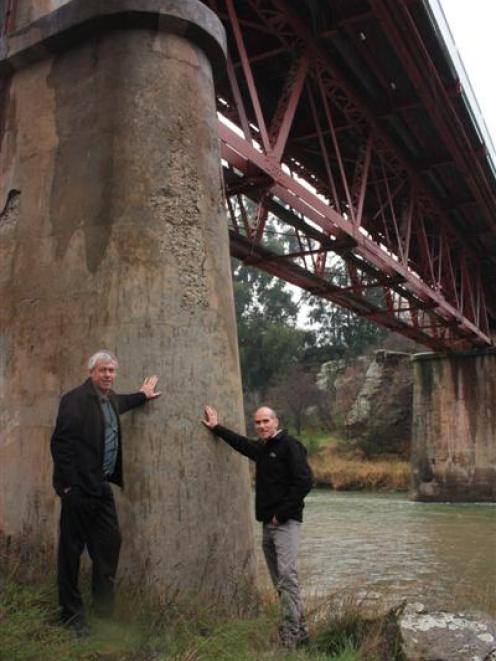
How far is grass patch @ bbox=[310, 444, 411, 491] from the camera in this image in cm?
3344

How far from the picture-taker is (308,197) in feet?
36.4

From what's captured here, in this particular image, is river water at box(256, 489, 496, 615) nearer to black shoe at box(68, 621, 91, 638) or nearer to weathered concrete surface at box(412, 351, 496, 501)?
weathered concrete surface at box(412, 351, 496, 501)

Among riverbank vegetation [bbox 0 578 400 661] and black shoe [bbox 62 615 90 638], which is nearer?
riverbank vegetation [bbox 0 578 400 661]

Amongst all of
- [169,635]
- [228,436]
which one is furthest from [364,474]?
[169,635]

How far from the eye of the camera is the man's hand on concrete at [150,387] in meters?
Result: 4.82

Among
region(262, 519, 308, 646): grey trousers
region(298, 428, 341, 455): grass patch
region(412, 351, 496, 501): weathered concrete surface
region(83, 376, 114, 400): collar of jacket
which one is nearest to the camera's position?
region(83, 376, 114, 400): collar of jacket

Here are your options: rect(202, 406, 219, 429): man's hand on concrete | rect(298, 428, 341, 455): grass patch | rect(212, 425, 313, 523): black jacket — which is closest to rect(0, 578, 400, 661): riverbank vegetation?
rect(212, 425, 313, 523): black jacket

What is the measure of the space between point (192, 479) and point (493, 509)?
19.3 m

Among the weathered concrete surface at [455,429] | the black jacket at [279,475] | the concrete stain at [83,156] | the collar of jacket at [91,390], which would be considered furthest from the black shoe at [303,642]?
the weathered concrete surface at [455,429]

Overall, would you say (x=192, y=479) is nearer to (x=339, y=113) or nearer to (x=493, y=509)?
(x=339, y=113)

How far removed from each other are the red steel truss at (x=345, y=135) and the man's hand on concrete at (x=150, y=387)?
351 cm

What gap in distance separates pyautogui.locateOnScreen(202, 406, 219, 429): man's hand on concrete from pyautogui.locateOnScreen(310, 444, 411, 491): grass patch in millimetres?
29397

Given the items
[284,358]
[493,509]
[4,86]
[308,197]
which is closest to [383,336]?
[284,358]

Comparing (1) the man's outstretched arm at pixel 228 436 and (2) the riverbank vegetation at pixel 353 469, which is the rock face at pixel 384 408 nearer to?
(2) the riverbank vegetation at pixel 353 469
